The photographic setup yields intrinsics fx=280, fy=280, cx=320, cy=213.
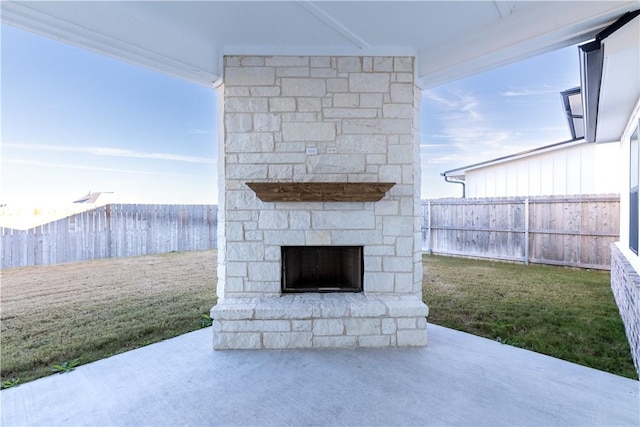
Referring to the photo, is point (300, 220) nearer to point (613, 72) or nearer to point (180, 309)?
point (180, 309)

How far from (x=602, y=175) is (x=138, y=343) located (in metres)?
9.50

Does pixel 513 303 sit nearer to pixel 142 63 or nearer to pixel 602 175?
pixel 142 63

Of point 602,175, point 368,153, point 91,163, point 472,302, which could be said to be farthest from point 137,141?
point 602,175

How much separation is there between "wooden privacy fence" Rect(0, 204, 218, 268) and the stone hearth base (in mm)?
4776

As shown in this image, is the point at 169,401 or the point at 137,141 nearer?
the point at 169,401

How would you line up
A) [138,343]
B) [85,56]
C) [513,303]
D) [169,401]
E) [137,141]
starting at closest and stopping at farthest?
[169,401] → [138,343] → [513,303] → [85,56] → [137,141]

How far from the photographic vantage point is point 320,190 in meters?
2.49

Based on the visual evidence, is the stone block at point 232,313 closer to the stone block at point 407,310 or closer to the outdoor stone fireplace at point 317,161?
the outdoor stone fireplace at point 317,161

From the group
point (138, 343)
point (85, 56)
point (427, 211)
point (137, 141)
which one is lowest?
point (138, 343)

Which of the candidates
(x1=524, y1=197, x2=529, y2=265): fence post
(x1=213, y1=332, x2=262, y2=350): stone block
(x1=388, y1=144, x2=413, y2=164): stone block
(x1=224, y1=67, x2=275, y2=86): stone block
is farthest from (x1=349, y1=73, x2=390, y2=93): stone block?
(x1=524, y1=197, x2=529, y2=265): fence post

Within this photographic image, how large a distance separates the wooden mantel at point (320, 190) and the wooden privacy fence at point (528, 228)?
18.4 feet

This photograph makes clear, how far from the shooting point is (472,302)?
3689 mm

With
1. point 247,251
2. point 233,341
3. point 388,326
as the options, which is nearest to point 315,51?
point 247,251

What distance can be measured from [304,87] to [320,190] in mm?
1007
